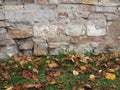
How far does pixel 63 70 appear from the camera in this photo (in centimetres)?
432

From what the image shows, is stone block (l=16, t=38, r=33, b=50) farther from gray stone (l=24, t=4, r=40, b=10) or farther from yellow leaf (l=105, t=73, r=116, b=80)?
yellow leaf (l=105, t=73, r=116, b=80)

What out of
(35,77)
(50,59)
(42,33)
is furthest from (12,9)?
(35,77)

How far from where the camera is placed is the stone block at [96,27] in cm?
495

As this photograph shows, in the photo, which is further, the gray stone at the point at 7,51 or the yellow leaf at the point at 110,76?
the gray stone at the point at 7,51

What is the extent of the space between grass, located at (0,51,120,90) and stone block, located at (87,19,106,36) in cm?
30

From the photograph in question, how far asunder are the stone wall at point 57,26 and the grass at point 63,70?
15 centimetres

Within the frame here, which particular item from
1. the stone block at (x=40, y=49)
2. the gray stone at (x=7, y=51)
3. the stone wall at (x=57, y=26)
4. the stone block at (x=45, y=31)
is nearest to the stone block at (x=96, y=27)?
the stone wall at (x=57, y=26)

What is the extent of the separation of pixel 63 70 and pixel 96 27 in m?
1.01

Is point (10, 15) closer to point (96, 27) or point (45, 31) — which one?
point (45, 31)

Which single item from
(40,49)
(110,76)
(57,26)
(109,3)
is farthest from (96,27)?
(110,76)

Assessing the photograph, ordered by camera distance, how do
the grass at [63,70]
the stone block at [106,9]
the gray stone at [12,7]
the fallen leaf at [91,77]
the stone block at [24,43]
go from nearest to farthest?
the grass at [63,70], the fallen leaf at [91,77], the gray stone at [12,7], the stone block at [24,43], the stone block at [106,9]

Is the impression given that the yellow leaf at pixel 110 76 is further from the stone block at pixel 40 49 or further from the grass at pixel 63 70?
the stone block at pixel 40 49

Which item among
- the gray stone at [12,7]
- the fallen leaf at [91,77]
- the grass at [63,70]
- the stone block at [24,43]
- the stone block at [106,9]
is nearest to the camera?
the grass at [63,70]

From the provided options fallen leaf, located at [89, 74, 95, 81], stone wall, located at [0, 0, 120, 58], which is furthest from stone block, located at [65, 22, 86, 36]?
fallen leaf, located at [89, 74, 95, 81]
